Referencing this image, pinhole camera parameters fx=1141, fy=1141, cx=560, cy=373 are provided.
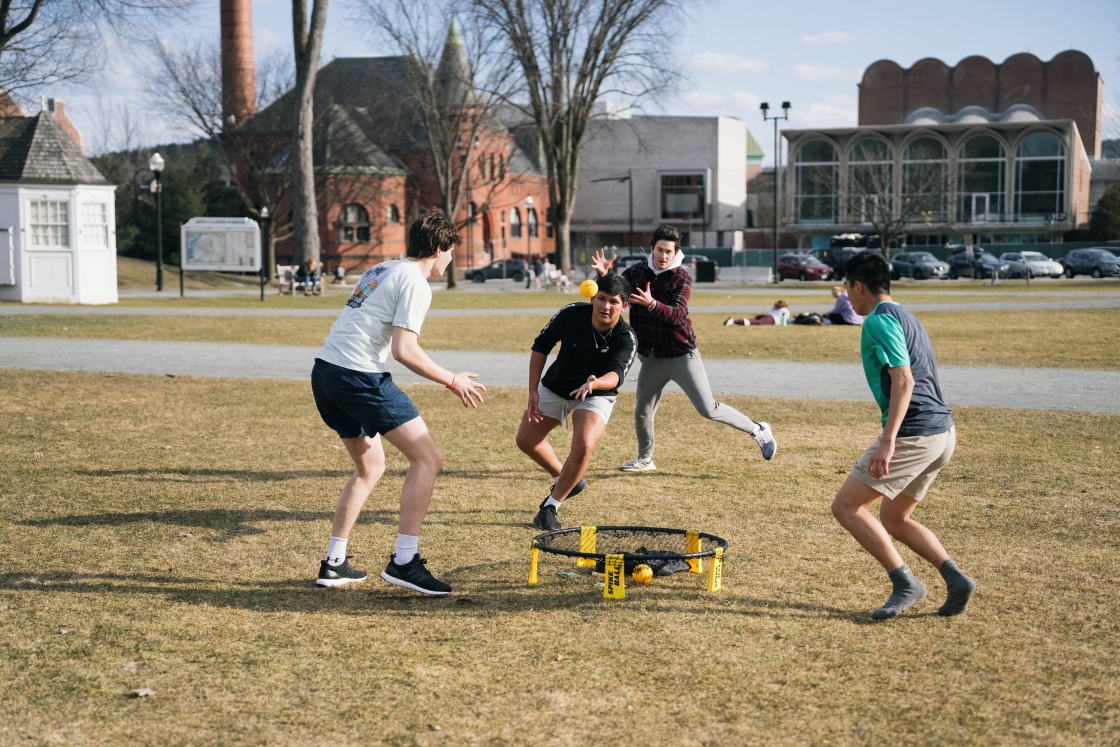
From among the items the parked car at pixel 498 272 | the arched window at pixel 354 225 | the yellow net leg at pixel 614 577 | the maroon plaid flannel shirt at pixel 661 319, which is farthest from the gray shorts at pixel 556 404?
the arched window at pixel 354 225

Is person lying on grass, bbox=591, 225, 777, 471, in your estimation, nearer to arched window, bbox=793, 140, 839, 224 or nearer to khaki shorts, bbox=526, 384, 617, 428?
khaki shorts, bbox=526, 384, 617, 428

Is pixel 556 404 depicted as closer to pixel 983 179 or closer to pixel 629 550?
pixel 629 550

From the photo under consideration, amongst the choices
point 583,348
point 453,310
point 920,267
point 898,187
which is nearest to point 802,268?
point 920,267

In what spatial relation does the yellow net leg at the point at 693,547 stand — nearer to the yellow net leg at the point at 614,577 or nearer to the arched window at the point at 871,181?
the yellow net leg at the point at 614,577

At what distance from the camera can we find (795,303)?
115 feet

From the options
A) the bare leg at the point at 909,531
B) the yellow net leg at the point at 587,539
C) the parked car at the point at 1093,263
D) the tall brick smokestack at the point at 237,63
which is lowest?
the yellow net leg at the point at 587,539

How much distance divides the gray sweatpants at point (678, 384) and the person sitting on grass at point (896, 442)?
10.9 ft

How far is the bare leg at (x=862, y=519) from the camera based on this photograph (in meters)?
5.09

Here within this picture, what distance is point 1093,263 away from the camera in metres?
58.1

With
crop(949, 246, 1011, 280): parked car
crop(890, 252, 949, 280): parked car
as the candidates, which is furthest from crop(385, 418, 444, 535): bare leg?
crop(949, 246, 1011, 280): parked car

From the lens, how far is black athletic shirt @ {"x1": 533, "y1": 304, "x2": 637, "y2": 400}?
22.5ft

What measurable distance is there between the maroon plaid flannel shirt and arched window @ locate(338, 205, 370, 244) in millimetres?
64160

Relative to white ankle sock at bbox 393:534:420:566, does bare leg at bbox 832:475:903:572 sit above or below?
above

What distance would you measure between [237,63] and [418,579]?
64398mm
